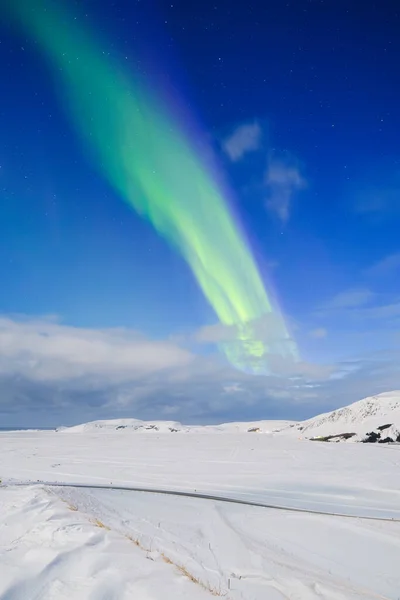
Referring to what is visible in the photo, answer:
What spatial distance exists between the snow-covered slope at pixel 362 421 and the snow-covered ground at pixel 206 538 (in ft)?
52.1

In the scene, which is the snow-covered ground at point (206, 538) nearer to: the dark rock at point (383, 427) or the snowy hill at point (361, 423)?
the snowy hill at point (361, 423)

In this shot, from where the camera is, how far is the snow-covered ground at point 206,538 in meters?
6.13

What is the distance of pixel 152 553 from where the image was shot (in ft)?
24.7

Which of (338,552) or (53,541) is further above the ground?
(53,541)

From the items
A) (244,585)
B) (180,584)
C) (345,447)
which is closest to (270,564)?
(244,585)

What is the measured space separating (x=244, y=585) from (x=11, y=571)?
12.5ft

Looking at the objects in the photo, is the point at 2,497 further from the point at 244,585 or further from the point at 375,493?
the point at 375,493

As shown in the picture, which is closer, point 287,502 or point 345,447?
point 287,502

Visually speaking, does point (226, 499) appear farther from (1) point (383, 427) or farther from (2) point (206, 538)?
(1) point (383, 427)

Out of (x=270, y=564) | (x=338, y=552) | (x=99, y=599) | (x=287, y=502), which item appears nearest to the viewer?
(x=99, y=599)

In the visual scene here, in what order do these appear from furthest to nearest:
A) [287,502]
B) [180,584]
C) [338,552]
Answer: [287,502] < [338,552] < [180,584]

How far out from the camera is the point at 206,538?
1069 centimetres

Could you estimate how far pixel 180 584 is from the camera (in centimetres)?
581

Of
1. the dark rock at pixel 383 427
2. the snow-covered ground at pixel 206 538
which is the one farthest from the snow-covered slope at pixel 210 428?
the snow-covered ground at pixel 206 538
